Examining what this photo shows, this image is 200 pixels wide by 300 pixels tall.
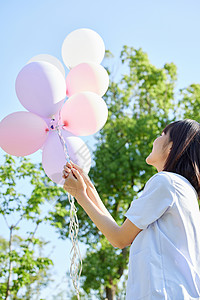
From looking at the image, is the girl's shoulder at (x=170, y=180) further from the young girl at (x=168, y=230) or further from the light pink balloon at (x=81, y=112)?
the light pink balloon at (x=81, y=112)

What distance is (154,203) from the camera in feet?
4.55

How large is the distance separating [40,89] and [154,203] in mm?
1119

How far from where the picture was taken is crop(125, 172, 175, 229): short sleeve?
1379 mm

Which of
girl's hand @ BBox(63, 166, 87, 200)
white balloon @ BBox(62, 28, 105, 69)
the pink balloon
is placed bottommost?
girl's hand @ BBox(63, 166, 87, 200)

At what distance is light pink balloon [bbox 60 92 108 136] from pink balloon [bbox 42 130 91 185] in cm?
9

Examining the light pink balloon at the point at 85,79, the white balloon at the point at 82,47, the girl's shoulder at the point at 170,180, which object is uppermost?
the white balloon at the point at 82,47

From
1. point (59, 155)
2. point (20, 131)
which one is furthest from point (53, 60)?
point (59, 155)

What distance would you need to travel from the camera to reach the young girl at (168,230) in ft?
4.23

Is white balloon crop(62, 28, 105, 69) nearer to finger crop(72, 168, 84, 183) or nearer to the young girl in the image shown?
finger crop(72, 168, 84, 183)

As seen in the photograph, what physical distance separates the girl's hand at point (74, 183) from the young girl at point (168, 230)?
0.17 meters

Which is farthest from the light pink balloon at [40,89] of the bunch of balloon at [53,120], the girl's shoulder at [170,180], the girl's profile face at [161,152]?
the girl's shoulder at [170,180]

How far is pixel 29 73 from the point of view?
2.21m

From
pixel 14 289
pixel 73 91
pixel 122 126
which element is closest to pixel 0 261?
pixel 14 289

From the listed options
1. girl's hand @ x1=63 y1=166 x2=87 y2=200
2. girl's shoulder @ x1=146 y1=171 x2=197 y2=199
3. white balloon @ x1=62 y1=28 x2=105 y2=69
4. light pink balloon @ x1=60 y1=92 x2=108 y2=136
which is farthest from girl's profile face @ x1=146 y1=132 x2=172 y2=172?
white balloon @ x1=62 y1=28 x2=105 y2=69
